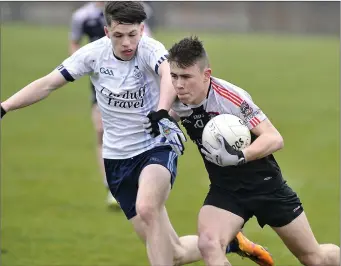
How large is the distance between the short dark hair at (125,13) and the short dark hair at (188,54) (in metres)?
0.65

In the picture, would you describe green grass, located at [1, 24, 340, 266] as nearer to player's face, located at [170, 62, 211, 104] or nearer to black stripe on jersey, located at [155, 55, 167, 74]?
black stripe on jersey, located at [155, 55, 167, 74]

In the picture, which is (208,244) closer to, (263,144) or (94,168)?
(263,144)

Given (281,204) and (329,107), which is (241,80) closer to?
(329,107)

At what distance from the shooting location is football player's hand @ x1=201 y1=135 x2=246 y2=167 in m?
6.38

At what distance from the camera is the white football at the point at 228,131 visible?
21.4ft

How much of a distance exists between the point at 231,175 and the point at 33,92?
6.22ft

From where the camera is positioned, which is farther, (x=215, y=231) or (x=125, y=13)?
(x=125, y=13)

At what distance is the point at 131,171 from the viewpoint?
7.50 metres

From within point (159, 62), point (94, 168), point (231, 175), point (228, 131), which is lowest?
point (94, 168)

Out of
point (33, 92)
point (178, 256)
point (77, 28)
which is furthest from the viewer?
point (77, 28)

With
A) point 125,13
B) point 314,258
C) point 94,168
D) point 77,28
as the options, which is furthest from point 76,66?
point 94,168

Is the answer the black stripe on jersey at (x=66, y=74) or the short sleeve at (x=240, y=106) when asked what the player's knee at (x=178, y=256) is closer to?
the short sleeve at (x=240, y=106)

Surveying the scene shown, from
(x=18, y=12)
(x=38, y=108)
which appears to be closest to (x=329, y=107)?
(x=38, y=108)

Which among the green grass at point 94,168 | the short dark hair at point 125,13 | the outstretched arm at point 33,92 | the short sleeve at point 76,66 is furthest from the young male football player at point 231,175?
the green grass at point 94,168
